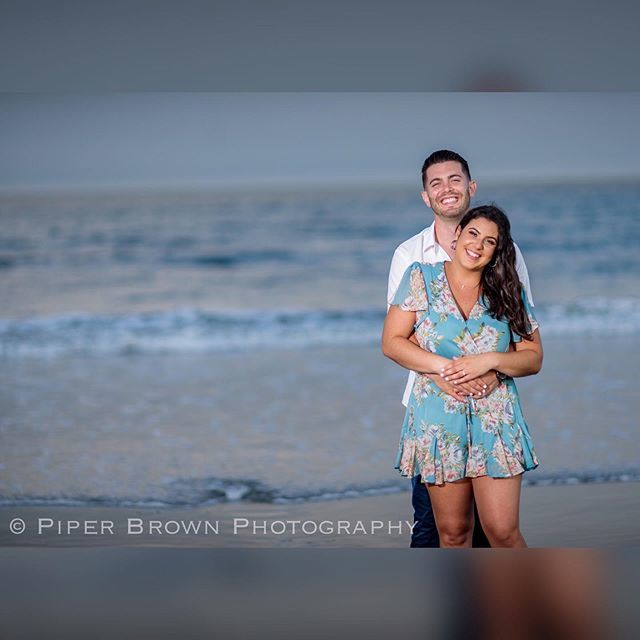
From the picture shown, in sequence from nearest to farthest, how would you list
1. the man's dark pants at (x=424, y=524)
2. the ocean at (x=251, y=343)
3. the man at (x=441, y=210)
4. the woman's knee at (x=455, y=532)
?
the woman's knee at (x=455, y=532), the man at (x=441, y=210), the man's dark pants at (x=424, y=524), the ocean at (x=251, y=343)

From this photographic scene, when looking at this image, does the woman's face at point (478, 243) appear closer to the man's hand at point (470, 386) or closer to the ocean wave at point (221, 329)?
the man's hand at point (470, 386)

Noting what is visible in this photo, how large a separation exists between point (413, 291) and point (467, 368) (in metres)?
0.24

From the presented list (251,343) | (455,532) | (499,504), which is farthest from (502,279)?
(251,343)

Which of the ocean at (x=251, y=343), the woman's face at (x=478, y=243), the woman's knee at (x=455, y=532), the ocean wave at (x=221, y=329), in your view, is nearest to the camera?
the woman's face at (x=478, y=243)

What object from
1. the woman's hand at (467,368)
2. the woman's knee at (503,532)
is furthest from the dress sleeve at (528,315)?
the woman's knee at (503,532)

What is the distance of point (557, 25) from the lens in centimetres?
325

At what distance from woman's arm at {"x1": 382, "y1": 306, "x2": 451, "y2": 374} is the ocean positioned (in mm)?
1473

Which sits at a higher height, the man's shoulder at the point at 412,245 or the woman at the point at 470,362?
the man's shoulder at the point at 412,245

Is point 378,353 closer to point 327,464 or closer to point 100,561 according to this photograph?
point 327,464

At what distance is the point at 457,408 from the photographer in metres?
2.68

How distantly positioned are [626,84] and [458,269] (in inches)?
43.3

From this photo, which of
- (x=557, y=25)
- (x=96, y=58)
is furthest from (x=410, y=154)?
(x=96, y=58)

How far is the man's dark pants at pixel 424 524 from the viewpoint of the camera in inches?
122

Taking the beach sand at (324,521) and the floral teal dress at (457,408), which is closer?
the floral teal dress at (457,408)
